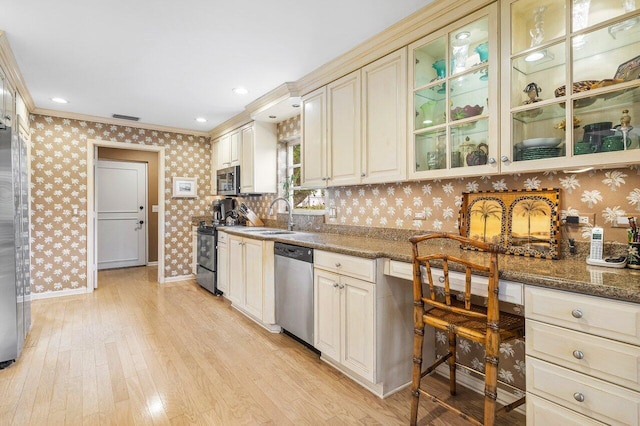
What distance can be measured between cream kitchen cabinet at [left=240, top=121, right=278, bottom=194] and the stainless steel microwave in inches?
10.0

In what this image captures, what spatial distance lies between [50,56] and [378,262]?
3155mm

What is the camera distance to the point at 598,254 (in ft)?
4.98

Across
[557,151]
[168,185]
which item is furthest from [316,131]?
[168,185]

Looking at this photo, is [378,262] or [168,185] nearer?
[378,262]

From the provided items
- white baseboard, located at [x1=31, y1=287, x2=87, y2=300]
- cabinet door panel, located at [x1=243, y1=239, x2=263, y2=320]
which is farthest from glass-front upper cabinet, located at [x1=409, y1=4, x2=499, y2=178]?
white baseboard, located at [x1=31, y1=287, x2=87, y2=300]

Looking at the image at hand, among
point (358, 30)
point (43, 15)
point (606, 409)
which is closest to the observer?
point (606, 409)

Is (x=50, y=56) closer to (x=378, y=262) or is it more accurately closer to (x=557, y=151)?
(x=378, y=262)

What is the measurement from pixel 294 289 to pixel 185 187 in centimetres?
335

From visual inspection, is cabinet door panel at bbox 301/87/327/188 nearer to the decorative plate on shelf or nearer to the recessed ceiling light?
the recessed ceiling light

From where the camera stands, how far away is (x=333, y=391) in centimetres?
209

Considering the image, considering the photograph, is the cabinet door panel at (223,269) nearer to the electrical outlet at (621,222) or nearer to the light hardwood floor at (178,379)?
the light hardwood floor at (178,379)

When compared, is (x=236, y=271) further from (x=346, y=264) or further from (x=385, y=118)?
(x=385, y=118)

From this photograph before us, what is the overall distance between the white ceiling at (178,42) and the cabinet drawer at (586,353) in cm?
192

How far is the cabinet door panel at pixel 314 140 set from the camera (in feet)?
9.78
